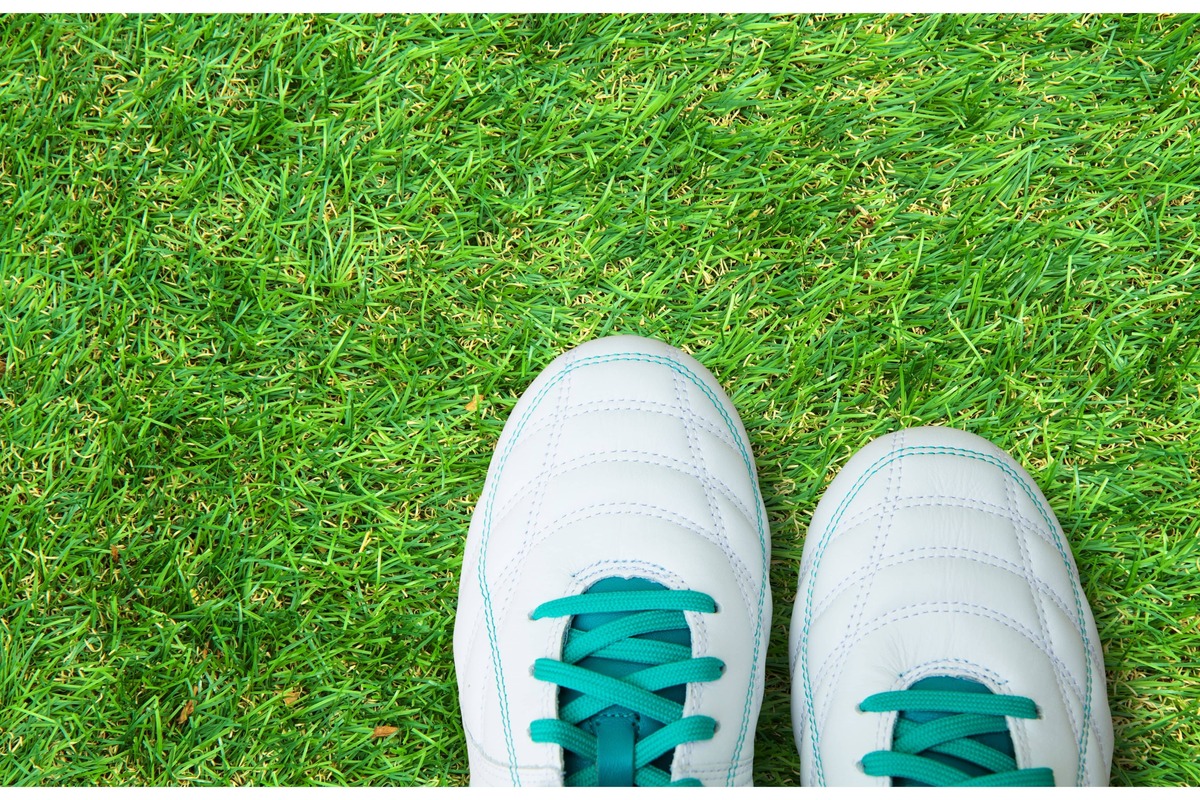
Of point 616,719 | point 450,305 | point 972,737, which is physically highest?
point 450,305

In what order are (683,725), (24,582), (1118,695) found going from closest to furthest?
(683,725), (1118,695), (24,582)

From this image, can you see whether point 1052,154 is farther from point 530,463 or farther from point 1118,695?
point 530,463

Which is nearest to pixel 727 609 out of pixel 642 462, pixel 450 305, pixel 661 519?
pixel 661 519

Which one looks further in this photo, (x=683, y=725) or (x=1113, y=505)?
(x=1113, y=505)

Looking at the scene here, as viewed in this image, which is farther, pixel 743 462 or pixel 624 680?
pixel 743 462

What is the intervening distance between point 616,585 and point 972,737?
25.9 inches

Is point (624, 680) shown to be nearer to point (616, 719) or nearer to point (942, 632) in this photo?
point (616, 719)

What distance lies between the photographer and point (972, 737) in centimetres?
166

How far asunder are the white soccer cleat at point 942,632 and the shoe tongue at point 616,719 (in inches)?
10.4

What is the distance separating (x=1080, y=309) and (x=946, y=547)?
59 cm

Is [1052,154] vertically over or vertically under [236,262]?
over

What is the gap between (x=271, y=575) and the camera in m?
1.96

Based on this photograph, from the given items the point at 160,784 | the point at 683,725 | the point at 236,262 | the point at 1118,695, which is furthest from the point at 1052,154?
the point at 160,784

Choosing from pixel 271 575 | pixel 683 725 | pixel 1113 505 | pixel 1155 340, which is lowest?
pixel 271 575
